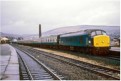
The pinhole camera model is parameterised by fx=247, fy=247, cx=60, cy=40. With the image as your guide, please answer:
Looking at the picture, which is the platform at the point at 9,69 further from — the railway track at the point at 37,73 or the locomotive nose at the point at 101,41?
the locomotive nose at the point at 101,41

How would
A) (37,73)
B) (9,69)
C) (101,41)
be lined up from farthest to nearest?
(101,41)
(37,73)
(9,69)

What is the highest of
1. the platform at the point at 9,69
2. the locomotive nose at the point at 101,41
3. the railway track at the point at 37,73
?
the locomotive nose at the point at 101,41

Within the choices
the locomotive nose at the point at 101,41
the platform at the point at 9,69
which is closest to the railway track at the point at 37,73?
the platform at the point at 9,69

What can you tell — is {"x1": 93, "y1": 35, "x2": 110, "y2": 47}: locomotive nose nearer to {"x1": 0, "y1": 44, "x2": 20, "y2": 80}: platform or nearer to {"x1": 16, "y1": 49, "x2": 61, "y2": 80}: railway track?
{"x1": 0, "y1": 44, "x2": 20, "y2": 80}: platform

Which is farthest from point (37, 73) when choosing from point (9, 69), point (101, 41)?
point (101, 41)

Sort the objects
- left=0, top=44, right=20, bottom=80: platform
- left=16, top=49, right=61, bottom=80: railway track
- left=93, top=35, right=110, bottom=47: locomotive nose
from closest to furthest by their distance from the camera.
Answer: left=0, top=44, right=20, bottom=80: platform
left=16, top=49, right=61, bottom=80: railway track
left=93, top=35, right=110, bottom=47: locomotive nose

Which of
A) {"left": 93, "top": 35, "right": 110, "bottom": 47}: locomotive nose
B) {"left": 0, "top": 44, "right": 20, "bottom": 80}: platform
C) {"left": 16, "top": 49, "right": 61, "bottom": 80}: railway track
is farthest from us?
{"left": 93, "top": 35, "right": 110, "bottom": 47}: locomotive nose

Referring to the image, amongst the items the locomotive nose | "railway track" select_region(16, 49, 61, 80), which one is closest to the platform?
"railway track" select_region(16, 49, 61, 80)

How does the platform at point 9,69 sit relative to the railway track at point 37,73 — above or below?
above

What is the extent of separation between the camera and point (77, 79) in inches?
450

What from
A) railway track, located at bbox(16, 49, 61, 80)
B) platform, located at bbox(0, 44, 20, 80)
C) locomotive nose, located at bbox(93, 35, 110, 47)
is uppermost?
locomotive nose, located at bbox(93, 35, 110, 47)

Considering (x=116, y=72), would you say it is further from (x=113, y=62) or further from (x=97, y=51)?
(x=97, y=51)

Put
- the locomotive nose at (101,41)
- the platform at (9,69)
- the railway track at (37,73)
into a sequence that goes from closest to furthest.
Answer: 1. the platform at (9,69)
2. the railway track at (37,73)
3. the locomotive nose at (101,41)

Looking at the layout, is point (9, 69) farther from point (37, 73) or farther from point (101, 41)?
point (101, 41)
